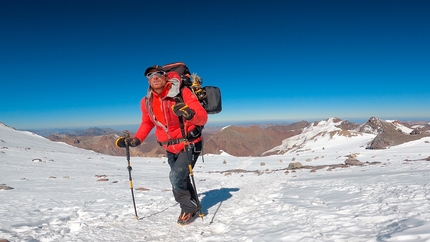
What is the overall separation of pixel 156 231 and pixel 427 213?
443 cm

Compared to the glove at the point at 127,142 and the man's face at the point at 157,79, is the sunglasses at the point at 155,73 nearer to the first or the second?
the man's face at the point at 157,79

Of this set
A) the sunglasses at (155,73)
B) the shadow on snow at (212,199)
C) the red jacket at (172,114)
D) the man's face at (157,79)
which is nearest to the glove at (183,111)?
the red jacket at (172,114)

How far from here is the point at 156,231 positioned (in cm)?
520

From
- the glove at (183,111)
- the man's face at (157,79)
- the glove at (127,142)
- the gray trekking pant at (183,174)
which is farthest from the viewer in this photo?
the glove at (127,142)

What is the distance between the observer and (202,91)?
229 inches

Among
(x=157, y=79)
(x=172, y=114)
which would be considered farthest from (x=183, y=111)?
(x=157, y=79)

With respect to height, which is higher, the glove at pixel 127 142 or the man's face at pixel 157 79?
the man's face at pixel 157 79

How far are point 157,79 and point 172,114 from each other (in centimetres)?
75

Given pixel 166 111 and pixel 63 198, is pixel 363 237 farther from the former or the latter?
pixel 63 198

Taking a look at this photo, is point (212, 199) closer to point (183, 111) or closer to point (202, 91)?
point (202, 91)

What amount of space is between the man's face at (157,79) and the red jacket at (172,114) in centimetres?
12

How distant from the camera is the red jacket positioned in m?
5.24

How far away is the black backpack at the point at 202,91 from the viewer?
5785 millimetres

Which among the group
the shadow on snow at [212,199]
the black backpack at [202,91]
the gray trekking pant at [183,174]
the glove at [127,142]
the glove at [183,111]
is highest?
the black backpack at [202,91]
